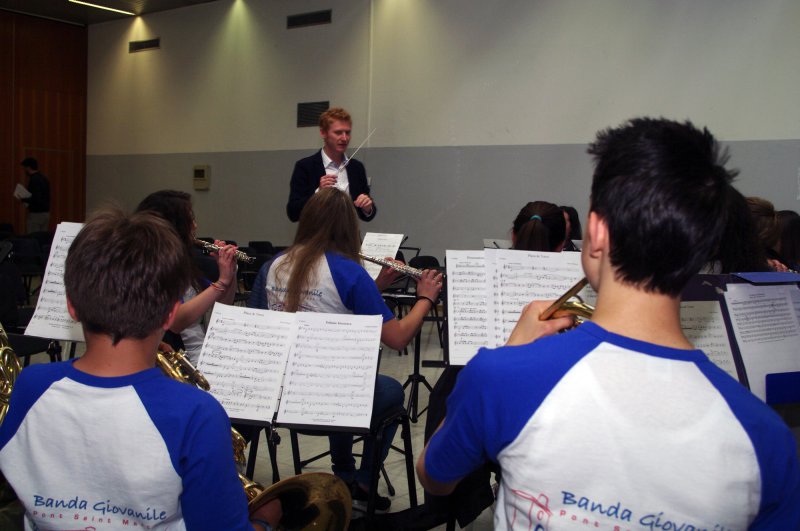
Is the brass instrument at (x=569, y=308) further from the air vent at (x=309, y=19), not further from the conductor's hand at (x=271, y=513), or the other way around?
the air vent at (x=309, y=19)

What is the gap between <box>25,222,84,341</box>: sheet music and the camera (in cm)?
270

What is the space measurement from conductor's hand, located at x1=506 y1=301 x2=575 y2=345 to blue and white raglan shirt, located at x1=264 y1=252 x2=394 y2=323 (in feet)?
4.91

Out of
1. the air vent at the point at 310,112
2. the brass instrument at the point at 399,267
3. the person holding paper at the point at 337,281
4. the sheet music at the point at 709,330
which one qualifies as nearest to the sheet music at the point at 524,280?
the sheet music at the point at 709,330

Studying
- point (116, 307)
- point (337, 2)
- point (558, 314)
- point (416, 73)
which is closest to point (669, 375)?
point (558, 314)

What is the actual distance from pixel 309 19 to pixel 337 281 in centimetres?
733

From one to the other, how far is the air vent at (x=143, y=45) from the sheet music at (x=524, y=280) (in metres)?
10.4

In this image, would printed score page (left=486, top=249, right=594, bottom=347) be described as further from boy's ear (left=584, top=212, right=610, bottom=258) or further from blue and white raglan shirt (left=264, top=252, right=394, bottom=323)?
boy's ear (left=584, top=212, right=610, bottom=258)

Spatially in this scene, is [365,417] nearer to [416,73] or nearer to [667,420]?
[667,420]

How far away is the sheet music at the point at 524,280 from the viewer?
219 cm

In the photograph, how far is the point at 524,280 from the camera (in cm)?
221

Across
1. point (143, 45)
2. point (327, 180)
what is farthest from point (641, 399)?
point (143, 45)

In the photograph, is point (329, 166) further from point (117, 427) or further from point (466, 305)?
point (117, 427)

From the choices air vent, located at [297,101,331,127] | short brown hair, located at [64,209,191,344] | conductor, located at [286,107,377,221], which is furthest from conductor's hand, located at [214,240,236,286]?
air vent, located at [297,101,331,127]

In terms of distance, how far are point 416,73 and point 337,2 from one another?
1.70 m
